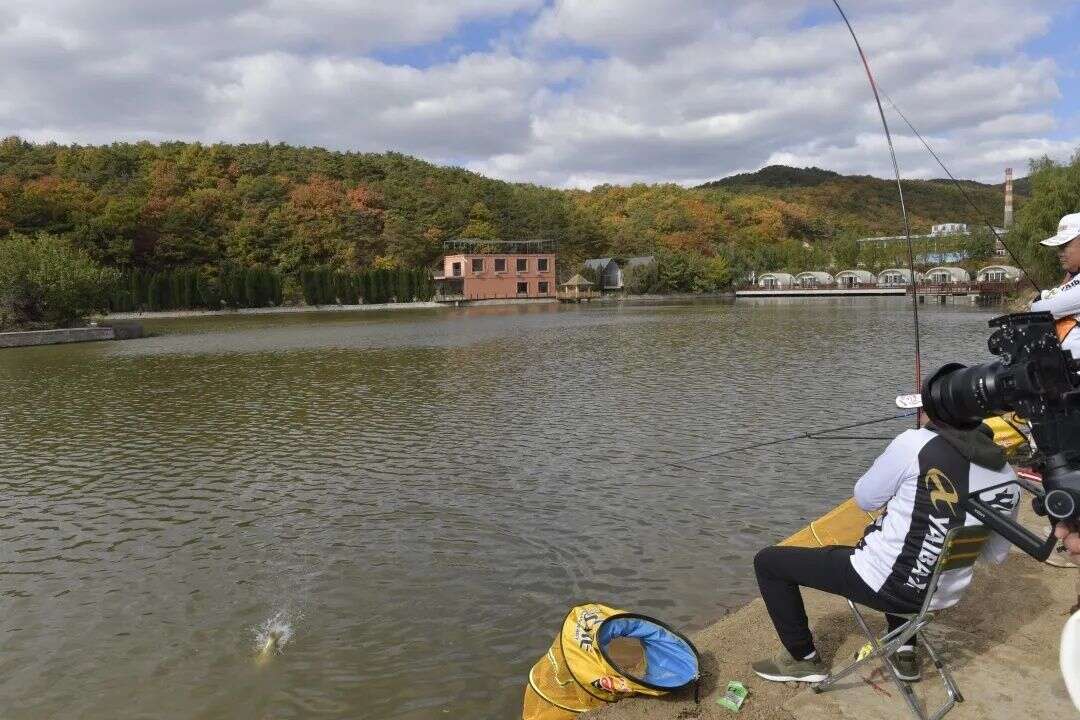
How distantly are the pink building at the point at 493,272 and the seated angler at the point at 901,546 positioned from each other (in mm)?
72700

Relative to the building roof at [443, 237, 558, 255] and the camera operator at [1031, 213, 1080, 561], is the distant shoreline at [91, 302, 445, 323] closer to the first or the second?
the building roof at [443, 237, 558, 255]

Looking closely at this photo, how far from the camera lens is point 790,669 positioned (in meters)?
3.56

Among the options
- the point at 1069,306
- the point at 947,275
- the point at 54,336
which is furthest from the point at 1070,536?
the point at 947,275

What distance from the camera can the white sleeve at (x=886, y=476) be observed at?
2.97 metres

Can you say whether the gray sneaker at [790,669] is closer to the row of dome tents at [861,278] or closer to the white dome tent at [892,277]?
the row of dome tents at [861,278]

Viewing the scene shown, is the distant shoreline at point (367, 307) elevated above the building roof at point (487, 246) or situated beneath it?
situated beneath

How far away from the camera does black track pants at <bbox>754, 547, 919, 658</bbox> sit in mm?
3195

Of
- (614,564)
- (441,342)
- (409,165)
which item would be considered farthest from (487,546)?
(409,165)

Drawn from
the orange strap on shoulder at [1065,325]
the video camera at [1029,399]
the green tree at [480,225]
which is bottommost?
the video camera at [1029,399]

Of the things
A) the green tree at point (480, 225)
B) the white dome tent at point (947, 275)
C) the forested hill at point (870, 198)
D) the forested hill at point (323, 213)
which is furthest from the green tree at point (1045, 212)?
the forested hill at point (870, 198)

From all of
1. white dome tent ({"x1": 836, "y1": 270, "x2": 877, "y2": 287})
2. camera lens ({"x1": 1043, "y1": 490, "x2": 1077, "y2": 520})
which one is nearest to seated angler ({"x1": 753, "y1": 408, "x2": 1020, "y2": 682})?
camera lens ({"x1": 1043, "y1": 490, "x2": 1077, "y2": 520})

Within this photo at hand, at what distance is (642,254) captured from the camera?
309 ft

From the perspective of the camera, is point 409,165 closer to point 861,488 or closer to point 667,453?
A: point 667,453

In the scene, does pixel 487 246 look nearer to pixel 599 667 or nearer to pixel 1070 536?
pixel 599 667
